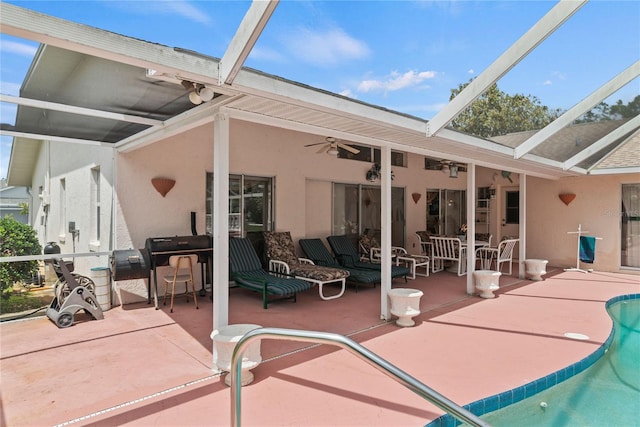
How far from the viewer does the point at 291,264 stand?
7.59 meters

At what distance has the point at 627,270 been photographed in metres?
10.5

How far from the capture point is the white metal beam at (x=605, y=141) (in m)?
7.90

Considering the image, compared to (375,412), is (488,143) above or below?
above

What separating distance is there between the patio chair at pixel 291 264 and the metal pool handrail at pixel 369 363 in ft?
14.0

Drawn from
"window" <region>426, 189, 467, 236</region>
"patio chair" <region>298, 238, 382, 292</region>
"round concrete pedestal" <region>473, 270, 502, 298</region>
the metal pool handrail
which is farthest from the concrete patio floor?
"window" <region>426, 189, 467, 236</region>

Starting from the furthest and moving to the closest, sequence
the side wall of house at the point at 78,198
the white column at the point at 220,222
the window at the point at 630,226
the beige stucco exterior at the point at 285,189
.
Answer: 1. the window at the point at 630,226
2. the side wall of house at the point at 78,198
3. the beige stucco exterior at the point at 285,189
4. the white column at the point at 220,222

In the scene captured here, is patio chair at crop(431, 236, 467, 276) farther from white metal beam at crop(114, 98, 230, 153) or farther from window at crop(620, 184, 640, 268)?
white metal beam at crop(114, 98, 230, 153)

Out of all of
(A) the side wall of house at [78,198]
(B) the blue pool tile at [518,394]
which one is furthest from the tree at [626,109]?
(A) the side wall of house at [78,198]

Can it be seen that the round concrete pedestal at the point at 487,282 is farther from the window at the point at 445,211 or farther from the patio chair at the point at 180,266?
the patio chair at the point at 180,266

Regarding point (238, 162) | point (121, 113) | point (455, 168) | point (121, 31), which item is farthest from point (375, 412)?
point (455, 168)

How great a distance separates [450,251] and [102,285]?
25.7 ft

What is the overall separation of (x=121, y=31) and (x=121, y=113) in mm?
2416

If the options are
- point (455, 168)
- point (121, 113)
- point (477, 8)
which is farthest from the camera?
point (455, 168)

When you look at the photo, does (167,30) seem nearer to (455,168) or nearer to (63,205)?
(63,205)
